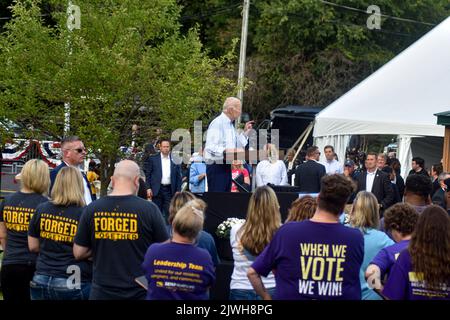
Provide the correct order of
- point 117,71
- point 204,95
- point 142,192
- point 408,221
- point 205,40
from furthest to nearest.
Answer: point 205,40 < point 204,95 < point 117,71 < point 142,192 < point 408,221

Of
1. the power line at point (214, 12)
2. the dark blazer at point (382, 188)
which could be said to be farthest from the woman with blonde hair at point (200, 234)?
the power line at point (214, 12)

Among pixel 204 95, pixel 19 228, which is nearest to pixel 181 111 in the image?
pixel 204 95

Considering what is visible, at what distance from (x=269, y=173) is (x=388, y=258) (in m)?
9.02

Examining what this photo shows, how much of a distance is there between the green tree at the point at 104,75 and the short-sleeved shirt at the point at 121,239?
27.5 feet

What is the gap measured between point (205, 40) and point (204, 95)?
26.5 metres

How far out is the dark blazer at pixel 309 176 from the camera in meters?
14.7

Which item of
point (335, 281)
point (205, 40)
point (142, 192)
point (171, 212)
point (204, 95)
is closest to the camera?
point (335, 281)

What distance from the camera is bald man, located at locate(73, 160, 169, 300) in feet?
19.6

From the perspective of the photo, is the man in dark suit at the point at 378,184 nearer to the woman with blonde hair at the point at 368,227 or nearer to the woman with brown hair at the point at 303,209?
the woman with blonde hair at the point at 368,227

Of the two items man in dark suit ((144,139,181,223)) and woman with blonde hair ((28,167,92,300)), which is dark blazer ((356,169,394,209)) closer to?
man in dark suit ((144,139,181,223))

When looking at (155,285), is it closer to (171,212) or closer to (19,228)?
(171,212)

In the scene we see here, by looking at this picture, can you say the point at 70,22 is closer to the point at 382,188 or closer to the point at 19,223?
the point at 382,188

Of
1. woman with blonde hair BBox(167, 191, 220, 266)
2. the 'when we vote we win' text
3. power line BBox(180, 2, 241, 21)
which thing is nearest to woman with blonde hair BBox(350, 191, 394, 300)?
woman with blonde hair BBox(167, 191, 220, 266)

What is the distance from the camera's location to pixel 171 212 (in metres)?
6.93
